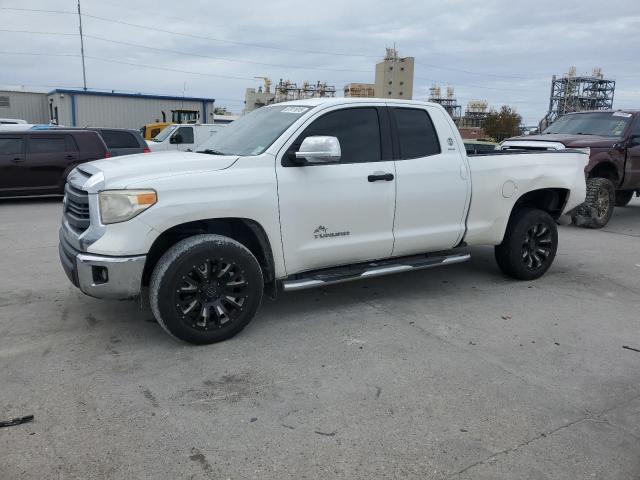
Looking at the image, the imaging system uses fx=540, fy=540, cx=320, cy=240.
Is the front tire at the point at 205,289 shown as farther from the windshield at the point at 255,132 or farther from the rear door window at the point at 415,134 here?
the rear door window at the point at 415,134

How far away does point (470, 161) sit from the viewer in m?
5.45

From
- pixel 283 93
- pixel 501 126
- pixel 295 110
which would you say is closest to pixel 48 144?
pixel 295 110

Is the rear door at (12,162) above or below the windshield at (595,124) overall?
below

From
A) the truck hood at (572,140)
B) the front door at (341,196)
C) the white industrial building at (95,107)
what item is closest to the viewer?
the front door at (341,196)

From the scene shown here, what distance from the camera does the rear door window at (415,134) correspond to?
16.6ft

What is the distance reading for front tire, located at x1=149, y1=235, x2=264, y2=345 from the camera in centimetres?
391

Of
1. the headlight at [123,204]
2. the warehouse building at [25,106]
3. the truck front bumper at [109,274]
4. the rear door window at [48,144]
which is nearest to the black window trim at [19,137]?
the rear door window at [48,144]

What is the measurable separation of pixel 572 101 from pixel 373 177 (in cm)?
9895

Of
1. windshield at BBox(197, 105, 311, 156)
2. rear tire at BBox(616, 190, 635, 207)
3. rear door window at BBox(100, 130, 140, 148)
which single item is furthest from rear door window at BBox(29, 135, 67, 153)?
rear tire at BBox(616, 190, 635, 207)

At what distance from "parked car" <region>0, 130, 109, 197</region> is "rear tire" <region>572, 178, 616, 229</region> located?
10318 mm

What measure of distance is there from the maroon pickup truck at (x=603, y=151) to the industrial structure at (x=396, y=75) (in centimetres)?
6903

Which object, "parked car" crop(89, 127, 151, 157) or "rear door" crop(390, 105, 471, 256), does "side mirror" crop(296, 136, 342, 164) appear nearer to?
"rear door" crop(390, 105, 471, 256)

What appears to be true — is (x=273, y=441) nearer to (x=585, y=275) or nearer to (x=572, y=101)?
(x=585, y=275)

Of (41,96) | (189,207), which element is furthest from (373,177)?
(41,96)
